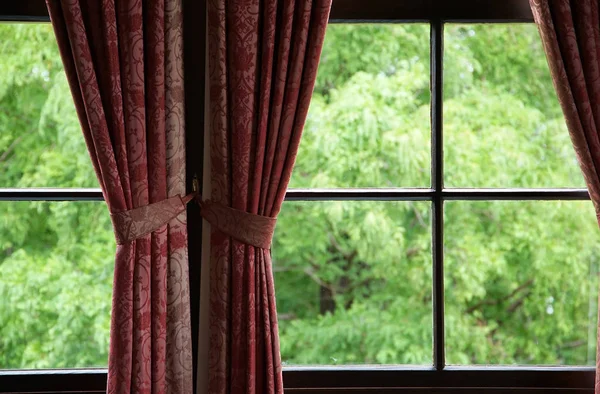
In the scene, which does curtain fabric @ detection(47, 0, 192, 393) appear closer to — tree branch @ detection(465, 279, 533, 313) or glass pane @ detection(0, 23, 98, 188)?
glass pane @ detection(0, 23, 98, 188)

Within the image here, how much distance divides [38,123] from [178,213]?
0.72 m

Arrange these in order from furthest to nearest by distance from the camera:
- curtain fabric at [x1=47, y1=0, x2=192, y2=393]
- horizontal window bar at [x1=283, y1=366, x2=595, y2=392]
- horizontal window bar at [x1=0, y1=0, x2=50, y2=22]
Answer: horizontal window bar at [x1=283, y1=366, x2=595, y2=392]
horizontal window bar at [x1=0, y1=0, x2=50, y2=22]
curtain fabric at [x1=47, y1=0, x2=192, y2=393]

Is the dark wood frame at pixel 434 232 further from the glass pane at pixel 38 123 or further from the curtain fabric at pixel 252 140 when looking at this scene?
the curtain fabric at pixel 252 140

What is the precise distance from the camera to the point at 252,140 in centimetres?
222

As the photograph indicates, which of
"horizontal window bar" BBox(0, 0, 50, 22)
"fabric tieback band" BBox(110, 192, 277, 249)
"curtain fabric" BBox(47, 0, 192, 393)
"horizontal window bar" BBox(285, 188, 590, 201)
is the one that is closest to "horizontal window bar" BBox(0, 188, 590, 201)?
"horizontal window bar" BBox(285, 188, 590, 201)

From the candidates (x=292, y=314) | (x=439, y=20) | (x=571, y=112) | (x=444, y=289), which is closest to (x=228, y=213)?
(x=292, y=314)

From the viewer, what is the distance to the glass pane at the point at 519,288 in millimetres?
2529

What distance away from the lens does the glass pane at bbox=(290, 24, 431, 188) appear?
2.50 metres

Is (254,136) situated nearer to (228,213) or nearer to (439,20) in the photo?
(228,213)

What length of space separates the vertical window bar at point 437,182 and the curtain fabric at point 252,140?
483 millimetres

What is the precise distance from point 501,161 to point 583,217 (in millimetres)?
381

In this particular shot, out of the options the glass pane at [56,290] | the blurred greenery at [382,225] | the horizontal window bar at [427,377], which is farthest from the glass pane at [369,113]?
the glass pane at [56,290]

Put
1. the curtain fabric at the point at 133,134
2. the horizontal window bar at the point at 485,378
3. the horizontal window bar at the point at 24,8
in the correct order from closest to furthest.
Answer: the curtain fabric at the point at 133,134 < the horizontal window bar at the point at 24,8 < the horizontal window bar at the point at 485,378

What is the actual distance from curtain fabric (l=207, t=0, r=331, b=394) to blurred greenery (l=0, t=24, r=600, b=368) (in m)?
0.29
